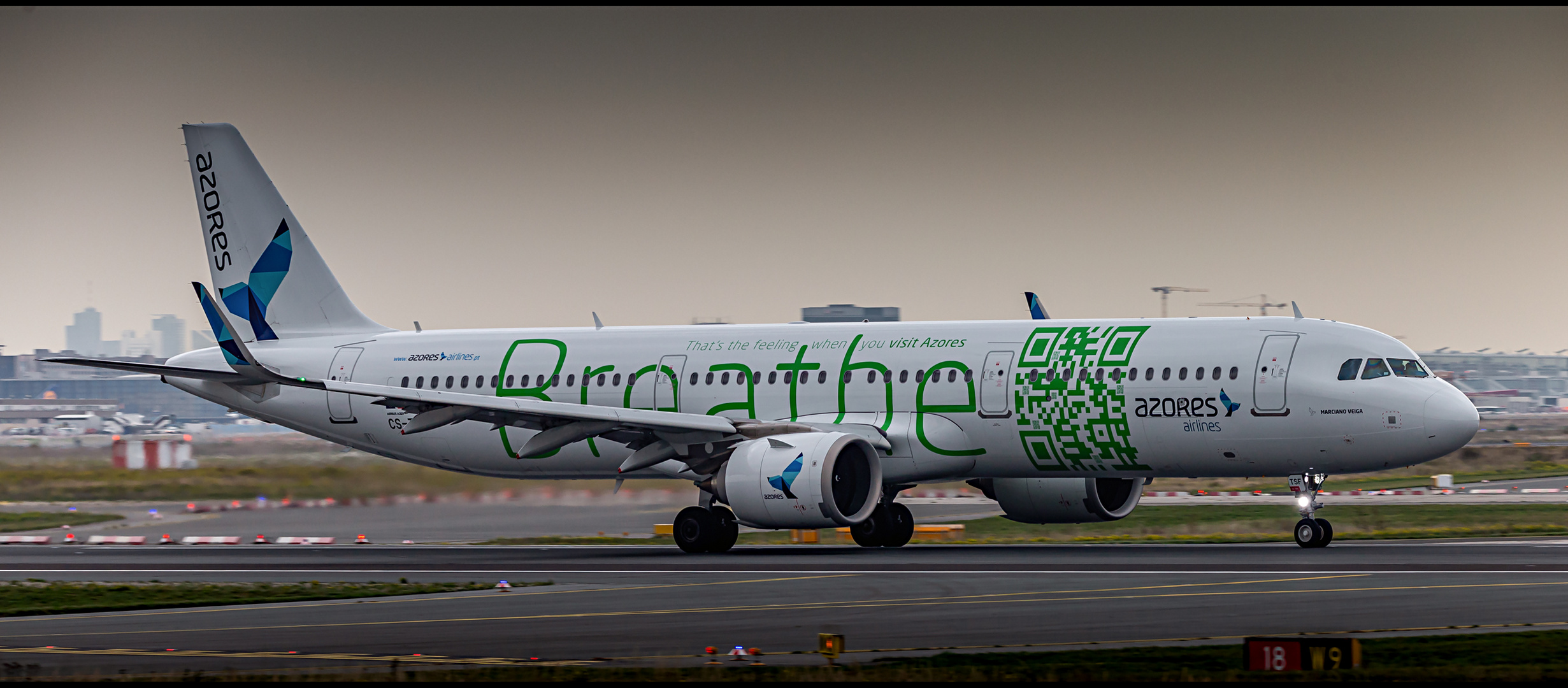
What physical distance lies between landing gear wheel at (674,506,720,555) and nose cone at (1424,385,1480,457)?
12478mm

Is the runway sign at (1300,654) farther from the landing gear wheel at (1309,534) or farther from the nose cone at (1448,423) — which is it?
the landing gear wheel at (1309,534)

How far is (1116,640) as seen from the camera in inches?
669

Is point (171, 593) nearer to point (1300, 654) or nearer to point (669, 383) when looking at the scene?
point (669, 383)

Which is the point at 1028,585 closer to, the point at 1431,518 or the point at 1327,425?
the point at 1327,425

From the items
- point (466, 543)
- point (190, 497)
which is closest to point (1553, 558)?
point (466, 543)

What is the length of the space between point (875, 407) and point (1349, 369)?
8.50 m

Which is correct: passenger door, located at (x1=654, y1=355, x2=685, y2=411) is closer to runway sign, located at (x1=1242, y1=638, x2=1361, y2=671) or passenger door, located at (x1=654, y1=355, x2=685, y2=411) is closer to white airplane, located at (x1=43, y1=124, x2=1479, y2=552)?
white airplane, located at (x1=43, y1=124, x2=1479, y2=552)

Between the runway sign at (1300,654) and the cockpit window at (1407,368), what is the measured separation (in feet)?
54.2

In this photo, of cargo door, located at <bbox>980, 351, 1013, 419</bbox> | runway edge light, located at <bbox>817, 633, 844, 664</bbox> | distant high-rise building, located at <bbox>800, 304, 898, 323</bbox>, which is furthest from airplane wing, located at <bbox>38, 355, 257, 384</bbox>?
distant high-rise building, located at <bbox>800, 304, 898, 323</bbox>

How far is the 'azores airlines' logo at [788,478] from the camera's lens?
99.1 ft

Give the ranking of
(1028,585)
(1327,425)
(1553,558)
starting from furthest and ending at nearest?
(1327,425)
(1553,558)
(1028,585)

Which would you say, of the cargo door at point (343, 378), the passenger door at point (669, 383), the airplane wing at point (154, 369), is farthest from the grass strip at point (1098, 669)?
the cargo door at point (343, 378)

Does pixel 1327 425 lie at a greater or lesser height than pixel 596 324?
lesser

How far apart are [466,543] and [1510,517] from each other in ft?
75.7
